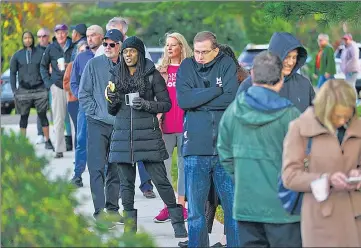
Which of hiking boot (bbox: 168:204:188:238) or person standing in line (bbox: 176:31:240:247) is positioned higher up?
person standing in line (bbox: 176:31:240:247)

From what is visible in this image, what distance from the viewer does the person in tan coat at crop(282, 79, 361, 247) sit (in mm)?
6961

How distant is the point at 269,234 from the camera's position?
24.6 ft

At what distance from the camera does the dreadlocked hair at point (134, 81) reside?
1034 centimetres

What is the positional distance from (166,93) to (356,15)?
1767mm

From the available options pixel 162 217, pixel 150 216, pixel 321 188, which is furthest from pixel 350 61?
pixel 321 188

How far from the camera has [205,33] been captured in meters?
9.41

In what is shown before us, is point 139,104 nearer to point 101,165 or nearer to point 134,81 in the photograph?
point 134,81

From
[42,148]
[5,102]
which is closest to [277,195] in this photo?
[42,148]

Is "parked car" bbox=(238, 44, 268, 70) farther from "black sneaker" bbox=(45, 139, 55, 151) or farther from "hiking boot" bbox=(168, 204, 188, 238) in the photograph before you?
"hiking boot" bbox=(168, 204, 188, 238)

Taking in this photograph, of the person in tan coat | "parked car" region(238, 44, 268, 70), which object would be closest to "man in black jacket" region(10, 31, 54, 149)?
the person in tan coat

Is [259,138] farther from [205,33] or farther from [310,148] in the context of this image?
[205,33]

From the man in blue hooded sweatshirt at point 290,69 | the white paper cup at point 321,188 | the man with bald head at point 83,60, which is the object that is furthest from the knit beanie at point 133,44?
the white paper cup at point 321,188

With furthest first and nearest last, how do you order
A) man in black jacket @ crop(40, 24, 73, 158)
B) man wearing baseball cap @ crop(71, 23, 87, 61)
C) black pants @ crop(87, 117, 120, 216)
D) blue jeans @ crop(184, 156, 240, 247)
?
man in black jacket @ crop(40, 24, 73, 158)
man wearing baseball cap @ crop(71, 23, 87, 61)
black pants @ crop(87, 117, 120, 216)
blue jeans @ crop(184, 156, 240, 247)

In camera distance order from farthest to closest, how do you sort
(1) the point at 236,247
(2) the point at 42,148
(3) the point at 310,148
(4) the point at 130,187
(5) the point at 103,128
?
(2) the point at 42,148, (5) the point at 103,128, (4) the point at 130,187, (1) the point at 236,247, (3) the point at 310,148
